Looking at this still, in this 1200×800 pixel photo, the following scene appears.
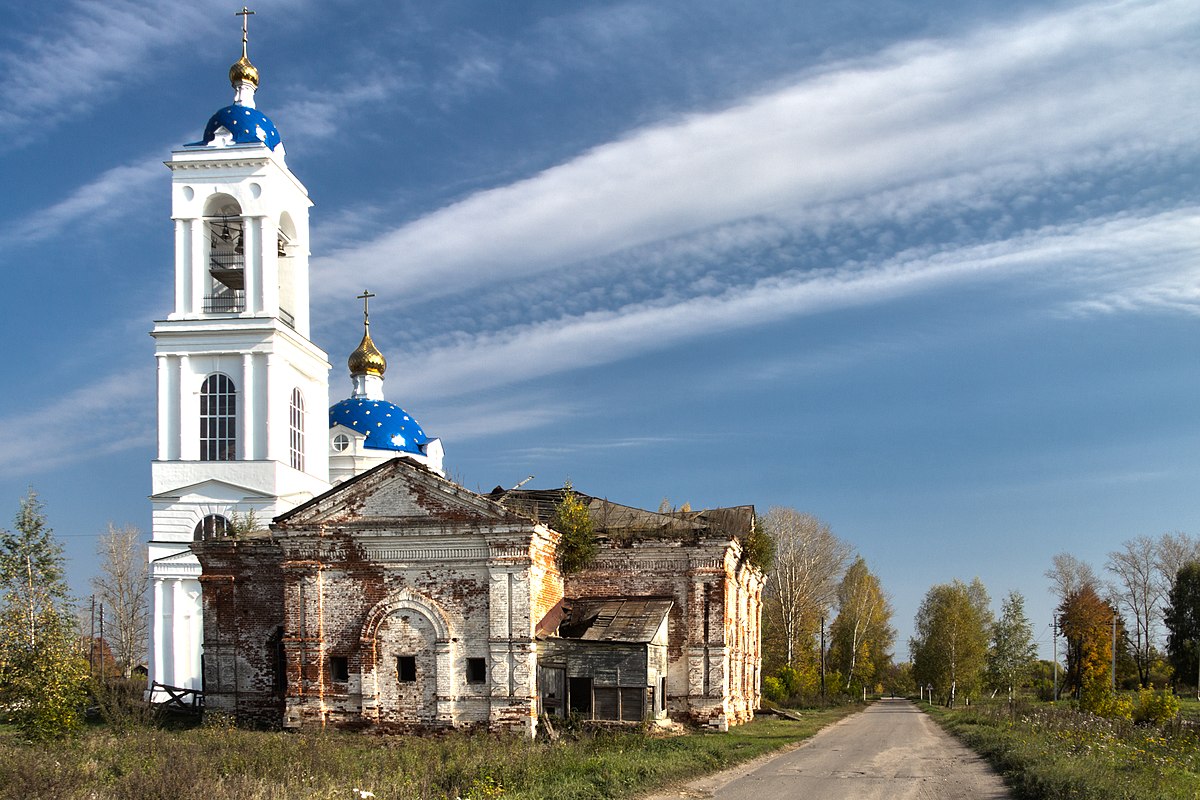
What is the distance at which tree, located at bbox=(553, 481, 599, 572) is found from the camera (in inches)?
1105

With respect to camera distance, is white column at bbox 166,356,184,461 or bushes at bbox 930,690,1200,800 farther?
white column at bbox 166,356,184,461

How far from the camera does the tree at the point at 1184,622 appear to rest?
63.0m

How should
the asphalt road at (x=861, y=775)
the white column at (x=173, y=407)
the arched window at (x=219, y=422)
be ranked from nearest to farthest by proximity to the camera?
the asphalt road at (x=861, y=775) < the white column at (x=173, y=407) < the arched window at (x=219, y=422)

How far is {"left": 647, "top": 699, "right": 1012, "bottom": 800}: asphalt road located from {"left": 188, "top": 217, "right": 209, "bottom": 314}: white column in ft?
84.6

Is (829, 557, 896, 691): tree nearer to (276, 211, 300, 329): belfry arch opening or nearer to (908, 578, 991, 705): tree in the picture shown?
(908, 578, 991, 705): tree

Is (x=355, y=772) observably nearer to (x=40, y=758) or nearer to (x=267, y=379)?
(x=40, y=758)

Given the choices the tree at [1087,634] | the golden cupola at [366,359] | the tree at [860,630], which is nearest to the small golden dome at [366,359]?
the golden cupola at [366,359]

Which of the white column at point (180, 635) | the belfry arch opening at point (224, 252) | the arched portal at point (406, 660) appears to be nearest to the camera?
the arched portal at point (406, 660)

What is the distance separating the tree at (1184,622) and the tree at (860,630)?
15.9m

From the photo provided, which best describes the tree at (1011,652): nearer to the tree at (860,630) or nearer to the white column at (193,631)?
the tree at (860,630)

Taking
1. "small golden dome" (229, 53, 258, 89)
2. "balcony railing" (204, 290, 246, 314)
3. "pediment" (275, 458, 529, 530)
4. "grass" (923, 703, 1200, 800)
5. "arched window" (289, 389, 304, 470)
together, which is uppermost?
"small golden dome" (229, 53, 258, 89)

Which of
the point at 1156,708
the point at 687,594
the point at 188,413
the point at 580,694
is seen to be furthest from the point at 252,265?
the point at 1156,708

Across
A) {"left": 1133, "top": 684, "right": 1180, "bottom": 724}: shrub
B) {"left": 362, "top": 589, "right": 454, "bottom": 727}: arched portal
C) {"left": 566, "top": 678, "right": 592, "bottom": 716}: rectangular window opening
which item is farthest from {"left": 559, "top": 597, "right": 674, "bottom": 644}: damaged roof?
{"left": 1133, "top": 684, "right": 1180, "bottom": 724}: shrub

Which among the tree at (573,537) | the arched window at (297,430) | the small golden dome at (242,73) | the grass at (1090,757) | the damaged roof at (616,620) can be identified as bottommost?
the grass at (1090,757)
